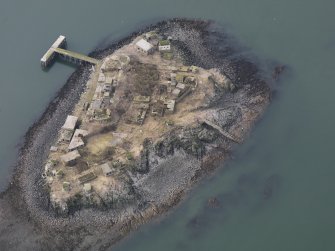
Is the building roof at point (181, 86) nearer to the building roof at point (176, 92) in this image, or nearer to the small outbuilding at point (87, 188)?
the building roof at point (176, 92)

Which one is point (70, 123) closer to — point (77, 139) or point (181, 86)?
point (77, 139)

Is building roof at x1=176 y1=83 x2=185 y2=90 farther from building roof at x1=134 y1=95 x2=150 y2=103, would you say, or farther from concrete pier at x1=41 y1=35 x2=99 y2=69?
concrete pier at x1=41 y1=35 x2=99 y2=69

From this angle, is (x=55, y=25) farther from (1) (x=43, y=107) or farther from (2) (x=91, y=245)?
(2) (x=91, y=245)

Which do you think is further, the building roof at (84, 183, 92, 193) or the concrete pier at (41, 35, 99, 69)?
the concrete pier at (41, 35, 99, 69)

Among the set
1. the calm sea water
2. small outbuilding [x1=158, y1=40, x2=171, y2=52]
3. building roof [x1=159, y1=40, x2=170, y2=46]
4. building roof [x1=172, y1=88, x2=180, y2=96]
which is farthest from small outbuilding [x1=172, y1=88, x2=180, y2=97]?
the calm sea water

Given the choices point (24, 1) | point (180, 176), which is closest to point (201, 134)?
point (180, 176)

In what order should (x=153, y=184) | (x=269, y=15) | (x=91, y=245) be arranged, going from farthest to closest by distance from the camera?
(x=269, y=15), (x=153, y=184), (x=91, y=245)
